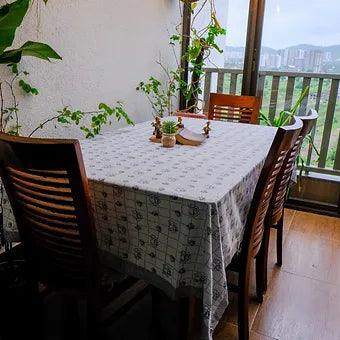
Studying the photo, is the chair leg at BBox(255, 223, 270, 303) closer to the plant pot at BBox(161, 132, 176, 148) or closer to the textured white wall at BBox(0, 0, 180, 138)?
the plant pot at BBox(161, 132, 176, 148)

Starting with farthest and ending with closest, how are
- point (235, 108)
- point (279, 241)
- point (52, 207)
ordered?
point (235, 108) < point (279, 241) < point (52, 207)

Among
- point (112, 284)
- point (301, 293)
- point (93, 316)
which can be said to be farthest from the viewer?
point (301, 293)

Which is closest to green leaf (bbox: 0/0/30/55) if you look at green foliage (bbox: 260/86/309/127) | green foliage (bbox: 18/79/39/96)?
green foliage (bbox: 18/79/39/96)

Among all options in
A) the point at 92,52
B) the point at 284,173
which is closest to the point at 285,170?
the point at 284,173

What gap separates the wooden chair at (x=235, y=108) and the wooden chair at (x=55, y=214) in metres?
1.85

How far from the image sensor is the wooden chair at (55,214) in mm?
987

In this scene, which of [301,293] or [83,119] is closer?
[301,293]

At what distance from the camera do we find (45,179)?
1066 mm

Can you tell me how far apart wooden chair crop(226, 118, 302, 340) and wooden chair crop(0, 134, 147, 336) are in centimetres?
54

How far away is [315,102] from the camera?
10.7 feet

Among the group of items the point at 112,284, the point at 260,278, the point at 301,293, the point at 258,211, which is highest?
the point at 258,211

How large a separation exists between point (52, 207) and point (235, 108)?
204cm

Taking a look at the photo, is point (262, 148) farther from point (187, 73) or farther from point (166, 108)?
point (187, 73)

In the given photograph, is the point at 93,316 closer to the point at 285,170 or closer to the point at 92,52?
the point at 285,170
